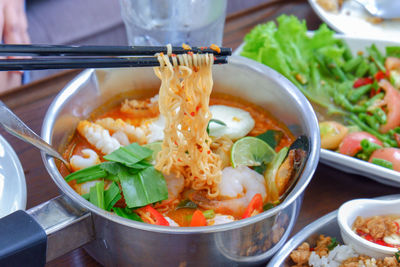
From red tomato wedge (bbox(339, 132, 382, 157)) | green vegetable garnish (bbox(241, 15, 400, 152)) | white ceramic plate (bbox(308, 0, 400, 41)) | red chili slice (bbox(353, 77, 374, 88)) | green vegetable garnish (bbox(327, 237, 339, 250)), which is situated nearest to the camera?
green vegetable garnish (bbox(327, 237, 339, 250))

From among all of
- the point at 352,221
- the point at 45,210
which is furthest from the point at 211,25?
the point at 45,210

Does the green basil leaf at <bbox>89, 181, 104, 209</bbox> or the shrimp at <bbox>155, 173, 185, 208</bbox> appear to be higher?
the green basil leaf at <bbox>89, 181, 104, 209</bbox>

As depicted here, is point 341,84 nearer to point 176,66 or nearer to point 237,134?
point 237,134

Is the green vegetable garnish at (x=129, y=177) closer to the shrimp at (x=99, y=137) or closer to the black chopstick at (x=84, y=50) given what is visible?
the shrimp at (x=99, y=137)

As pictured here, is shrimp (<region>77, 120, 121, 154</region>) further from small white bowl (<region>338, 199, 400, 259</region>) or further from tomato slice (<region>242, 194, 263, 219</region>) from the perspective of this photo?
small white bowl (<region>338, 199, 400, 259</region>)

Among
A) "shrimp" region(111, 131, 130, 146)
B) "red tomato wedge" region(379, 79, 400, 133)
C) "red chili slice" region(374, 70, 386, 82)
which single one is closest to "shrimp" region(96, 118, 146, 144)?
"shrimp" region(111, 131, 130, 146)

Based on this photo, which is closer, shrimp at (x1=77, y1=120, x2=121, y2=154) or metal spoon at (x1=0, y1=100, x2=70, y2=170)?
metal spoon at (x1=0, y1=100, x2=70, y2=170)

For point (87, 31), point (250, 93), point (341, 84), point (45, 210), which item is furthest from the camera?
point (87, 31)
